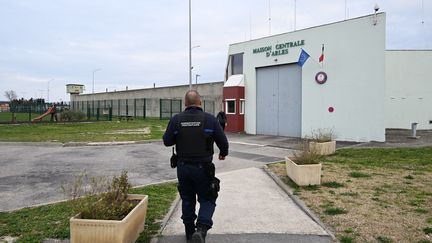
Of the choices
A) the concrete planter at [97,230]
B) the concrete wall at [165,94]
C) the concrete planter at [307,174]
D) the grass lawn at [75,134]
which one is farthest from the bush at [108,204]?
the concrete wall at [165,94]

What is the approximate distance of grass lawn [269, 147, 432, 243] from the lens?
483cm

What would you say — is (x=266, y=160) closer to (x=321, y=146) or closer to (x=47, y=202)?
(x=321, y=146)

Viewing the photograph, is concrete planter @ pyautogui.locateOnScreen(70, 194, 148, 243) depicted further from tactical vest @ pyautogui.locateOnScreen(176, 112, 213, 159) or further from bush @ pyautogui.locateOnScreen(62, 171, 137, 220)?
tactical vest @ pyautogui.locateOnScreen(176, 112, 213, 159)

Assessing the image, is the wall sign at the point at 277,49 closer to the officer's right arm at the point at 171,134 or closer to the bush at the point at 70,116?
the officer's right arm at the point at 171,134

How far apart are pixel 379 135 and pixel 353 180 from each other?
935 centimetres

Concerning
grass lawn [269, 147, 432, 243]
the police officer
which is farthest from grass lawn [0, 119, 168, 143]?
the police officer

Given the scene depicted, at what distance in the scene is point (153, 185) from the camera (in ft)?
25.7

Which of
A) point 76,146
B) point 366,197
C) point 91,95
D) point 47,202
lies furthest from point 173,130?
point 91,95

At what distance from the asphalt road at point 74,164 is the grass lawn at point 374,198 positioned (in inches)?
122

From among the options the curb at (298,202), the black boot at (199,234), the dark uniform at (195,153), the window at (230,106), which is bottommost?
the curb at (298,202)

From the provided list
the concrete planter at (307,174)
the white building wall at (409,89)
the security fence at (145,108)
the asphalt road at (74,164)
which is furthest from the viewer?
the security fence at (145,108)

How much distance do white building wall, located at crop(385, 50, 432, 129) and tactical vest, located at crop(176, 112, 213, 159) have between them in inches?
921

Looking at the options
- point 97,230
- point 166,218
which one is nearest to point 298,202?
point 166,218

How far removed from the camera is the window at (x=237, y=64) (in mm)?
23844
